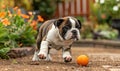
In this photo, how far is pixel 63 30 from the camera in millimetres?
6320

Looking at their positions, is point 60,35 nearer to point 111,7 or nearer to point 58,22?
point 58,22

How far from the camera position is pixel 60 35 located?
6.41 meters

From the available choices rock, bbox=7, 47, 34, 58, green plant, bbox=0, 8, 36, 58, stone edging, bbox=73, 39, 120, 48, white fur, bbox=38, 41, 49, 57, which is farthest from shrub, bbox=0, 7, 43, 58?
stone edging, bbox=73, 39, 120, 48

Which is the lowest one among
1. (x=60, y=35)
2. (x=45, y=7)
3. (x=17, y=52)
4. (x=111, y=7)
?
(x=45, y=7)

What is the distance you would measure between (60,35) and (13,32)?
1.67 metres

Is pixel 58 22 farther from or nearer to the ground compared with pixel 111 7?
farther from the ground

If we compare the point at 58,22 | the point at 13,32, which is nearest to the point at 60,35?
the point at 58,22

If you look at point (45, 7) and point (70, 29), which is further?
point (45, 7)

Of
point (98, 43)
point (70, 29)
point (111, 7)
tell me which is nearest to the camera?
point (70, 29)

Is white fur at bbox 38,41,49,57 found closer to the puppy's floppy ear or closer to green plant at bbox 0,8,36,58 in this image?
the puppy's floppy ear

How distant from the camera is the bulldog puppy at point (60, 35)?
20.5 ft

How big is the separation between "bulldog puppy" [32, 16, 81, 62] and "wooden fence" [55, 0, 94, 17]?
13.2 meters

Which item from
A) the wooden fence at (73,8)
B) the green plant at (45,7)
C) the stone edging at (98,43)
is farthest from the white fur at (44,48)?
the wooden fence at (73,8)

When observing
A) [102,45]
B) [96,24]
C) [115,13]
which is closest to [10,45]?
[102,45]
